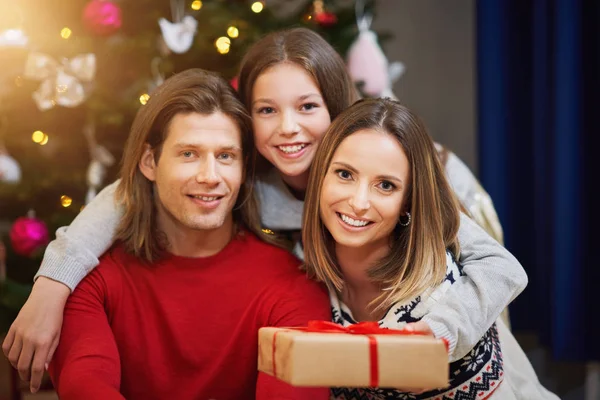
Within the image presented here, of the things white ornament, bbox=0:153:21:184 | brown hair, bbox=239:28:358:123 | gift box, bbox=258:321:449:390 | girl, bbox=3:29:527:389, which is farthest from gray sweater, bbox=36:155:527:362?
white ornament, bbox=0:153:21:184

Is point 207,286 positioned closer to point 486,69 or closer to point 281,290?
point 281,290

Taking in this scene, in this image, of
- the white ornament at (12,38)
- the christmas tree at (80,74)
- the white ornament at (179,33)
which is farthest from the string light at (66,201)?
the white ornament at (179,33)

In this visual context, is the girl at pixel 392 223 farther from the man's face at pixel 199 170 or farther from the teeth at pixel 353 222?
the man's face at pixel 199 170

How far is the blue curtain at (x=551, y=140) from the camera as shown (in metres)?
2.98

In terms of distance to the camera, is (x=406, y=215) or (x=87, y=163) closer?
(x=406, y=215)

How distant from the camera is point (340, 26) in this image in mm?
3350

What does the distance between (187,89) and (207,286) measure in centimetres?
54

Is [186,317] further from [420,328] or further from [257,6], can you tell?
[257,6]

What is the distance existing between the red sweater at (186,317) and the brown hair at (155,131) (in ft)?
0.23

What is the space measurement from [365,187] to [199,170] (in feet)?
1.49

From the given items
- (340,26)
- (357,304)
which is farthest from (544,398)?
(340,26)

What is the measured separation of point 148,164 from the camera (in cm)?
208

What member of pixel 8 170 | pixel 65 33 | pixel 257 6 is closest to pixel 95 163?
pixel 8 170

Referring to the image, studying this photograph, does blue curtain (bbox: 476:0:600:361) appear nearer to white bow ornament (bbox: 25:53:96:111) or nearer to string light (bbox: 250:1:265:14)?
string light (bbox: 250:1:265:14)
